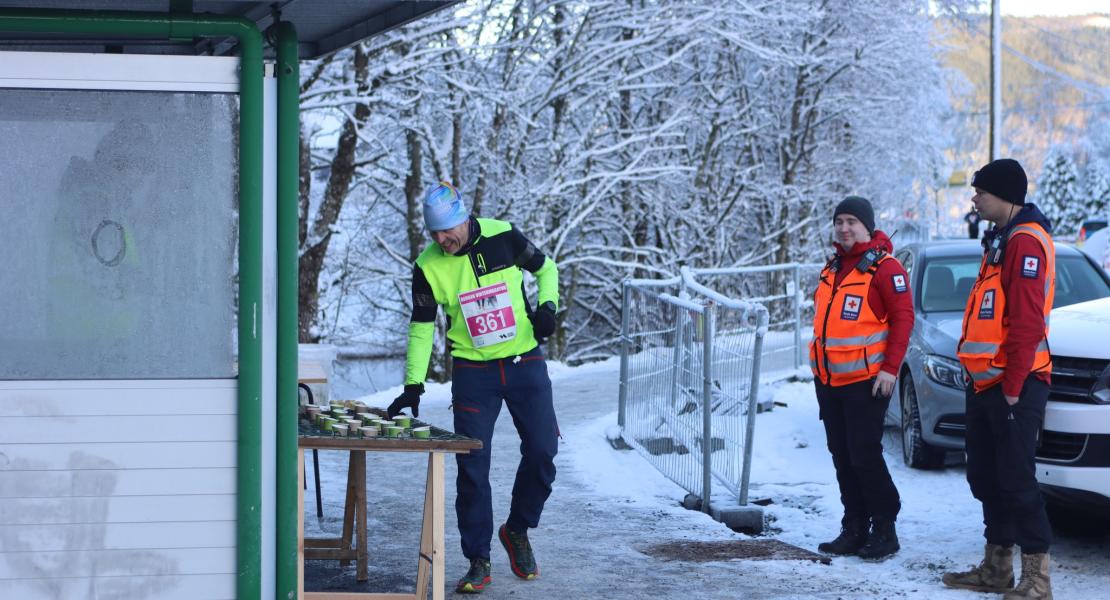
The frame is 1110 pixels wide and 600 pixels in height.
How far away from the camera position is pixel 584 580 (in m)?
6.13

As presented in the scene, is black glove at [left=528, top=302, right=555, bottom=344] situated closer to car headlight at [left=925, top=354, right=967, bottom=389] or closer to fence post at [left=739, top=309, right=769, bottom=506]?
fence post at [left=739, top=309, right=769, bottom=506]

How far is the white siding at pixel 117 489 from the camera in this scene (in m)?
4.29

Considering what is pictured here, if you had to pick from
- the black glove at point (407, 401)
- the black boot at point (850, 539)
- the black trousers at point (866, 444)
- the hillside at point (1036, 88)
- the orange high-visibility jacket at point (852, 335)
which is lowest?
the black boot at point (850, 539)

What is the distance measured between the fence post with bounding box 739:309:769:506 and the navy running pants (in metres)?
1.67

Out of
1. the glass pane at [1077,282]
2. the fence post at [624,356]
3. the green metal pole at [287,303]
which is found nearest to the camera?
the green metal pole at [287,303]

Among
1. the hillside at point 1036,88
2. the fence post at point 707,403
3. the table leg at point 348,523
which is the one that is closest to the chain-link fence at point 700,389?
the fence post at point 707,403

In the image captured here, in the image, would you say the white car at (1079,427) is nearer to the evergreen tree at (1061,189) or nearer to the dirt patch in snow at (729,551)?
the dirt patch in snow at (729,551)

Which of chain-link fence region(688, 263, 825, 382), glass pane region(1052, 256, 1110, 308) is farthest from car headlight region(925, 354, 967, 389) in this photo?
chain-link fence region(688, 263, 825, 382)

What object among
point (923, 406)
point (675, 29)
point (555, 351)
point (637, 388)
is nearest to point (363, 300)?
point (555, 351)

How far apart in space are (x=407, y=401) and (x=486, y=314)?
53cm

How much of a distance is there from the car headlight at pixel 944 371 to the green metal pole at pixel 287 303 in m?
5.05

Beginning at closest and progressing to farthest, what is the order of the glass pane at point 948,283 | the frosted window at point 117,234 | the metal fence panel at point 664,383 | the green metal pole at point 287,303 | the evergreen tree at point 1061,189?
the frosted window at point 117,234
the green metal pole at point 287,303
the metal fence panel at point 664,383
the glass pane at point 948,283
the evergreen tree at point 1061,189

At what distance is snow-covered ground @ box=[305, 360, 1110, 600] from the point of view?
6047 millimetres

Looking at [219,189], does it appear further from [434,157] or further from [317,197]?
[317,197]
